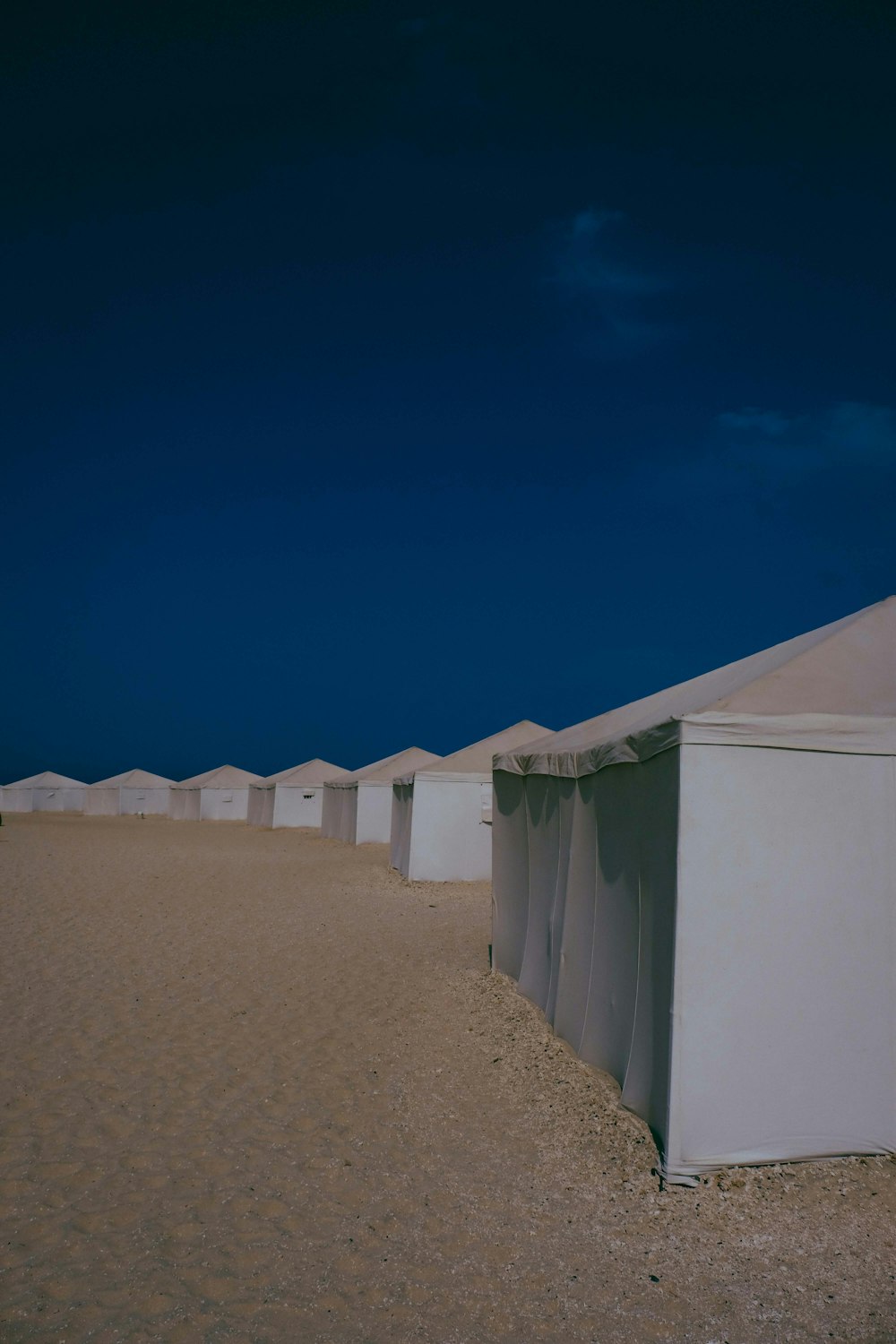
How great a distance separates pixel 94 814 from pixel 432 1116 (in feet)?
188

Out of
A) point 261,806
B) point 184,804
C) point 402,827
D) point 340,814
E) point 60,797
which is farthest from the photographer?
point 60,797

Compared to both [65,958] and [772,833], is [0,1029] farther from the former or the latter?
[772,833]

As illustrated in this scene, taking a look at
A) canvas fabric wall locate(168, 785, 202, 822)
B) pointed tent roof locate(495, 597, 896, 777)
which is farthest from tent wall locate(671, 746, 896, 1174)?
canvas fabric wall locate(168, 785, 202, 822)

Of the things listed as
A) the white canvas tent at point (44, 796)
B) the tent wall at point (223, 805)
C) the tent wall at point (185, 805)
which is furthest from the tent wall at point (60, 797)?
the tent wall at point (223, 805)

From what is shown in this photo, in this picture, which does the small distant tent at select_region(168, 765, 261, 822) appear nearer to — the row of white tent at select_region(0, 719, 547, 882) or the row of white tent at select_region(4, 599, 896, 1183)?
the row of white tent at select_region(0, 719, 547, 882)

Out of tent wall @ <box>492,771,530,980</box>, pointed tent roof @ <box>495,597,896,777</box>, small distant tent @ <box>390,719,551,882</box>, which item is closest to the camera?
pointed tent roof @ <box>495,597,896,777</box>

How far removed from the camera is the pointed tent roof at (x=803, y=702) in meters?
4.80

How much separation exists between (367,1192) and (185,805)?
48296 mm

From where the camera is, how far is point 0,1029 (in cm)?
777

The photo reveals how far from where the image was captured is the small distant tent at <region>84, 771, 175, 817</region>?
2179 inches

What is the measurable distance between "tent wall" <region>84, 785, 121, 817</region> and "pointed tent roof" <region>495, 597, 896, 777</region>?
56.3m

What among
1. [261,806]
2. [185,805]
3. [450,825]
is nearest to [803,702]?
[450,825]

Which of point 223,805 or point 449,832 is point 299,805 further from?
point 449,832

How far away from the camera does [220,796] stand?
4747 centimetres
